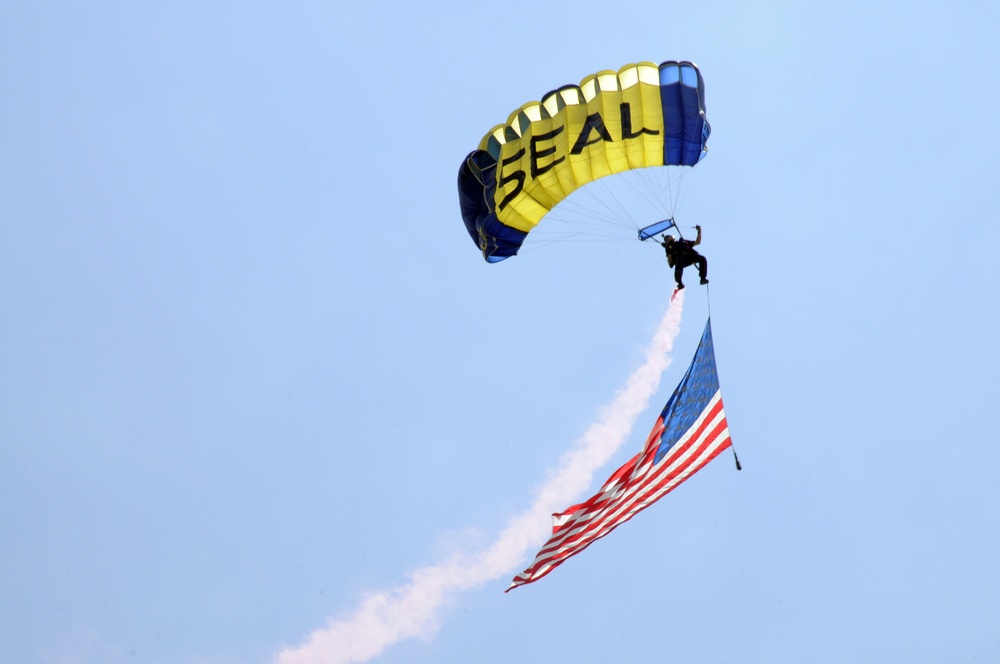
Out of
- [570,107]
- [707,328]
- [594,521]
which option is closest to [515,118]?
[570,107]

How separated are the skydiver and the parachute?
5.32 feet

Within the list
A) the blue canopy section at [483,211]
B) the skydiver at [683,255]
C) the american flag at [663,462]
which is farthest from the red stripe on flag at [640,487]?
the blue canopy section at [483,211]

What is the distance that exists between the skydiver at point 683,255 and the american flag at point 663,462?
1621 millimetres

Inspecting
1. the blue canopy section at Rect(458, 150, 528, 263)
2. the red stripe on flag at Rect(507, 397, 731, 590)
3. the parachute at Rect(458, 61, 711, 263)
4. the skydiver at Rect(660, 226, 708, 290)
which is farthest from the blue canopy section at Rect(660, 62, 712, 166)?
the red stripe on flag at Rect(507, 397, 731, 590)

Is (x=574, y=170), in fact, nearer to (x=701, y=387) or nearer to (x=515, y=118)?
(x=515, y=118)

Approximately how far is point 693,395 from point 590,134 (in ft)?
18.3

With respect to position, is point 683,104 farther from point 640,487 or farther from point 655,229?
point 640,487

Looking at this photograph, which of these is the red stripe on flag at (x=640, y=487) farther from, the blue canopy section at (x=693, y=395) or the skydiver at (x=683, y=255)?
the skydiver at (x=683, y=255)

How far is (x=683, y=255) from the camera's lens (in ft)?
108

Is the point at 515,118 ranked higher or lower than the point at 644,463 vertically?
higher

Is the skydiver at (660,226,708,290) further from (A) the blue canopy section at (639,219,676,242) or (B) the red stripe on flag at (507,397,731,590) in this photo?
(B) the red stripe on flag at (507,397,731,590)

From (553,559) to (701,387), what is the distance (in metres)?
4.45

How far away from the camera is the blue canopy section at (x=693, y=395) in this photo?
31703 millimetres

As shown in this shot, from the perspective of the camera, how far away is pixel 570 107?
31.9m
